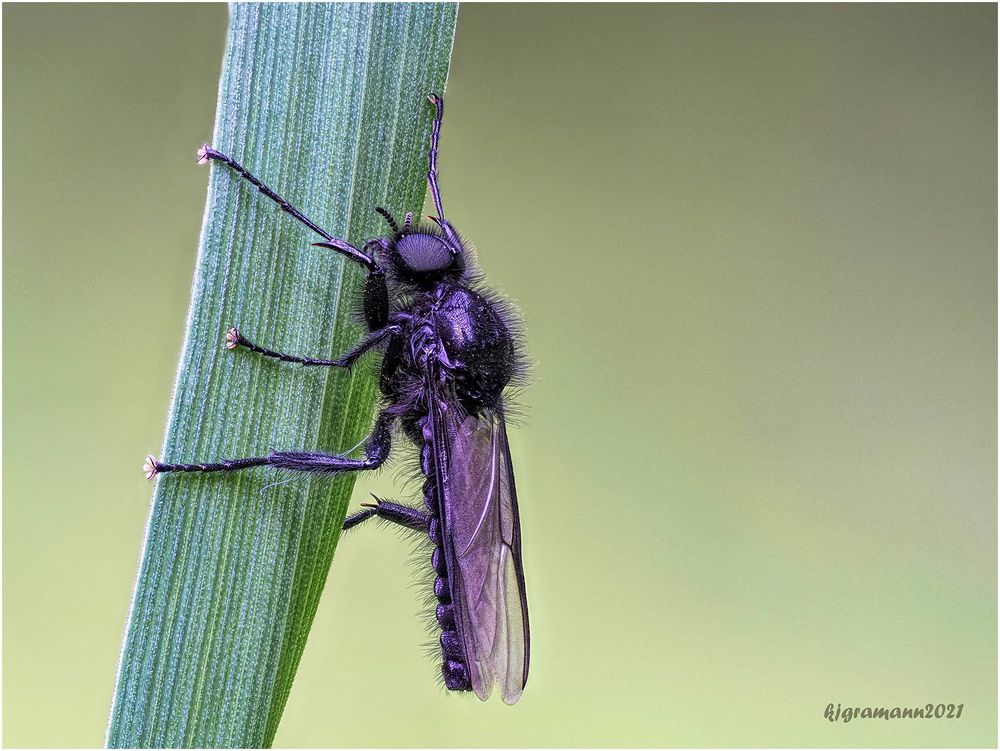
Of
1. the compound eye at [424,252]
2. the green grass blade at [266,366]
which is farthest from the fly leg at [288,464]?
the compound eye at [424,252]

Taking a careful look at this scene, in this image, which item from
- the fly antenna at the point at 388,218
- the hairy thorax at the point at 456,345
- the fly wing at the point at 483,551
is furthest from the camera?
the hairy thorax at the point at 456,345

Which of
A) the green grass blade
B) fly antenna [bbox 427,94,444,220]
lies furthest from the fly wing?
fly antenna [bbox 427,94,444,220]

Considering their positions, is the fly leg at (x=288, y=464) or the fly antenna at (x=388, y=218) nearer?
the fly leg at (x=288, y=464)

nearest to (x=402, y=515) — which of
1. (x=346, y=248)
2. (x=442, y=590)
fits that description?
(x=442, y=590)

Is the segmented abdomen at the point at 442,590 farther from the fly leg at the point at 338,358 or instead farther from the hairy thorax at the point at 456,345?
Answer: the fly leg at the point at 338,358

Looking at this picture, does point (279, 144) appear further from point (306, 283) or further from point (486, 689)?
point (486, 689)
